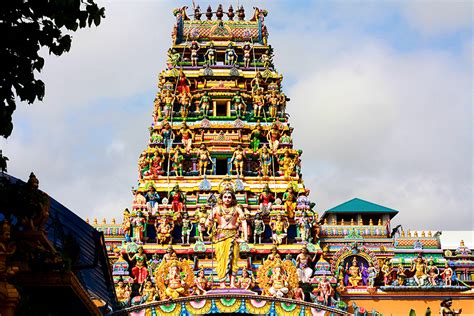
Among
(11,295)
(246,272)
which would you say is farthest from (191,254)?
(11,295)

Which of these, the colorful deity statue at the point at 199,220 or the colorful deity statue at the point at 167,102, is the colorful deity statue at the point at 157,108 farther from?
the colorful deity statue at the point at 199,220

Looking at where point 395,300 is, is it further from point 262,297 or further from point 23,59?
point 23,59

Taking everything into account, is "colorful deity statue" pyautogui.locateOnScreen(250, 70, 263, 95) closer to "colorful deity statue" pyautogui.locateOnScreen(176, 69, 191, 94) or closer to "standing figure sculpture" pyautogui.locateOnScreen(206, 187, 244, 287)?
"colorful deity statue" pyautogui.locateOnScreen(176, 69, 191, 94)

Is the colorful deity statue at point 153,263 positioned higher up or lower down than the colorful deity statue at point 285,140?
lower down

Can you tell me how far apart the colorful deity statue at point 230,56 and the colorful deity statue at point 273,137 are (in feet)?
19.1

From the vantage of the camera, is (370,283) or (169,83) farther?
(169,83)

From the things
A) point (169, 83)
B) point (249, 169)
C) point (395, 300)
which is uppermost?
point (169, 83)

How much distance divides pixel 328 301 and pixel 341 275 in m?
5.07

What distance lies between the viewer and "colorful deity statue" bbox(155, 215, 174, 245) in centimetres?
3953

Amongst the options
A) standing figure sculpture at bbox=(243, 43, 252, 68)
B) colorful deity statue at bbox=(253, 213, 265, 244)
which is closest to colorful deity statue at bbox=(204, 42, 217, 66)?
standing figure sculpture at bbox=(243, 43, 252, 68)

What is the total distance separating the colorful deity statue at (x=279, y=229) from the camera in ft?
129

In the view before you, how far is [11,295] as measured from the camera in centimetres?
859

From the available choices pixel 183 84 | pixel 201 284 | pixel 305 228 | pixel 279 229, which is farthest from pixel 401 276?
pixel 183 84

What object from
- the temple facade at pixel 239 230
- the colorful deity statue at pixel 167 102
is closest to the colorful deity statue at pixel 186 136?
the temple facade at pixel 239 230
